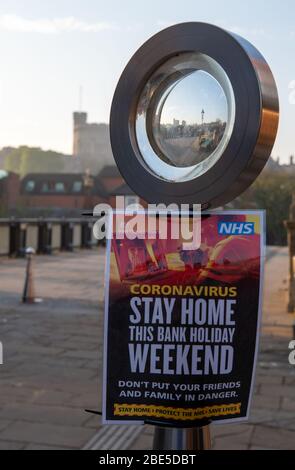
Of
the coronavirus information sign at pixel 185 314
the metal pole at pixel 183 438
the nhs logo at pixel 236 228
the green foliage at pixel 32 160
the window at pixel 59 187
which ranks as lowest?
the metal pole at pixel 183 438

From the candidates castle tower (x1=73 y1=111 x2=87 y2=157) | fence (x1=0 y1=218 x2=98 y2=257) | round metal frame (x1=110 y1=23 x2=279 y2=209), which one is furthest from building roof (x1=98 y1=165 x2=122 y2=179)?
castle tower (x1=73 y1=111 x2=87 y2=157)

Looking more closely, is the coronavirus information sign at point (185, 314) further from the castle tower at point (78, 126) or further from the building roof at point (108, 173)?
the castle tower at point (78, 126)

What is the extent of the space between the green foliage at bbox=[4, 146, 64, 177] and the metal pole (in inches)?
5166

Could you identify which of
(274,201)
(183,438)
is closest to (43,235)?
(183,438)

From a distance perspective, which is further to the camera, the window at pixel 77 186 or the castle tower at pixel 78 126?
the castle tower at pixel 78 126

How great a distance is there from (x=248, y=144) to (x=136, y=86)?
415mm

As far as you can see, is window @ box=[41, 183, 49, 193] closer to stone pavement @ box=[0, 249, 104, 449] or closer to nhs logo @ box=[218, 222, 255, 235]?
stone pavement @ box=[0, 249, 104, 449]

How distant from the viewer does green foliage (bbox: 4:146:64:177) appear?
431ft

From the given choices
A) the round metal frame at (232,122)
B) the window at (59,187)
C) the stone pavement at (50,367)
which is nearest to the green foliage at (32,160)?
the window at (59,187)

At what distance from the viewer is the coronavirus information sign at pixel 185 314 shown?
1876mm

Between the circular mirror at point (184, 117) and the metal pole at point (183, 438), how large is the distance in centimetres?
76

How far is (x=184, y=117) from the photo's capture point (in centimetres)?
184
